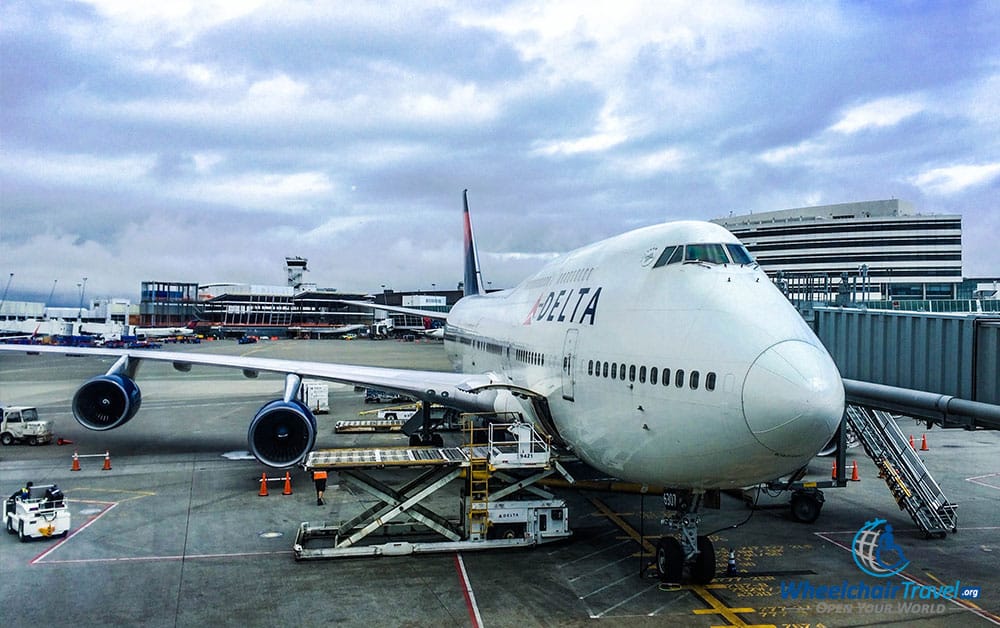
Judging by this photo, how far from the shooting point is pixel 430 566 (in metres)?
14.9

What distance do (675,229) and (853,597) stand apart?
7550 millimetres

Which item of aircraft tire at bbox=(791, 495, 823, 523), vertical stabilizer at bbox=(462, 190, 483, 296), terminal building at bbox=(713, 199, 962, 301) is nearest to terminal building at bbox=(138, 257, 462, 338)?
terminal building at bbox=(713, 199, 962, 301)

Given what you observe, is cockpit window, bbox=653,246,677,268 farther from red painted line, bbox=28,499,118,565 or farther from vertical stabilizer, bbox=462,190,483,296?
vertical stabilizer, bbox=462,190,483,296

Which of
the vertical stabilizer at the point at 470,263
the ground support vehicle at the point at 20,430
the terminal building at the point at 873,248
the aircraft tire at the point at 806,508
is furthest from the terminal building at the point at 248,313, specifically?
the aircraft tire at the point at 806,508

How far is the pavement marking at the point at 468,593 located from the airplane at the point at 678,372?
331cm

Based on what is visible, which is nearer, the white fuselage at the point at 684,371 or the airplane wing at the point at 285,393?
the white fuselage at the point at 684,371

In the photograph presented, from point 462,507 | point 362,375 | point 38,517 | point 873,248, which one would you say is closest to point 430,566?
point 462,507

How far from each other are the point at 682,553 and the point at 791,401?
4.81 metres

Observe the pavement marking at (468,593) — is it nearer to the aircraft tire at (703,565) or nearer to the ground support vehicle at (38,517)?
the aircraft tire at (703,565)

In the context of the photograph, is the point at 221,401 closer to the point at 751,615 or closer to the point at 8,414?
the point at 8,414

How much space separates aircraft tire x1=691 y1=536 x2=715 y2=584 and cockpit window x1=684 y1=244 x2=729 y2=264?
532cm

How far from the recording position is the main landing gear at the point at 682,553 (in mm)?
13094

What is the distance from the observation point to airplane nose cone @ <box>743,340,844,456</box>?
9.91 metres

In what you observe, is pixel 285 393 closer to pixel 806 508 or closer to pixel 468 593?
pixel 468 593
